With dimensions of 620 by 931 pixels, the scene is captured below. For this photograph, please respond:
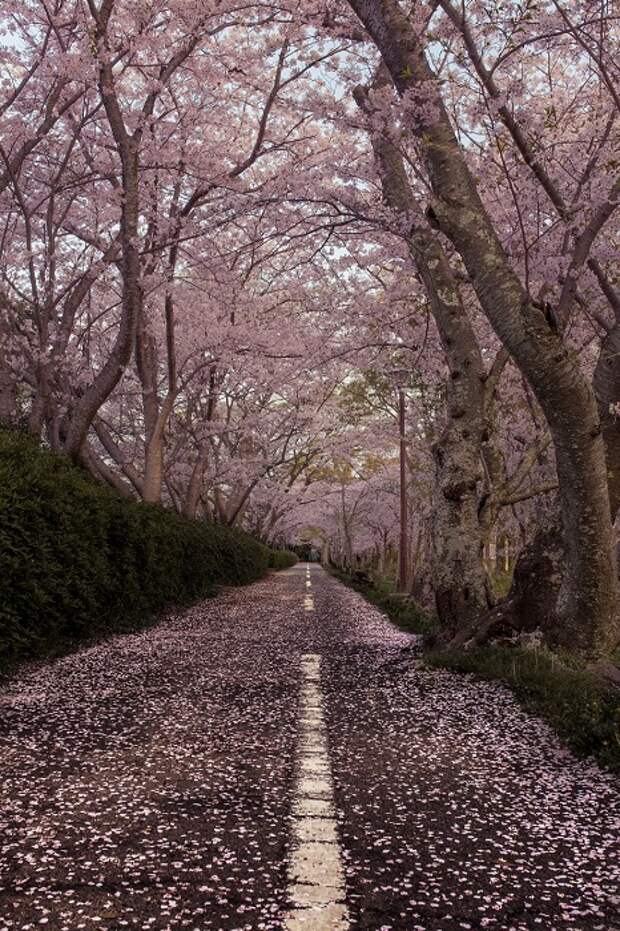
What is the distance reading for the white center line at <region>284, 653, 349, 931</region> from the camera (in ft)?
6.94

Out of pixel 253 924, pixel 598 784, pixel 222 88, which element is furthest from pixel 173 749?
pixel 222 88

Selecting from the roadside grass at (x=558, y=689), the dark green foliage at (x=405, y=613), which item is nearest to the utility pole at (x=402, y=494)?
the dark green foliage at (x=405, y=613)

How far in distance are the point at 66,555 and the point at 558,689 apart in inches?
Result: 212

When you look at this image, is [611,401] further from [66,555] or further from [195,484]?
[195,484]

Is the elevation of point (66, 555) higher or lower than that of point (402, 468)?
lower

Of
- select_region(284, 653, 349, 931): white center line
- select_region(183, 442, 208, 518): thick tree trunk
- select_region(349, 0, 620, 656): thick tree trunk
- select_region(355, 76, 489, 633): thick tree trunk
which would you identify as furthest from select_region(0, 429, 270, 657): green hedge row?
select_region(183, 442, 208, 518): thick tree trunk

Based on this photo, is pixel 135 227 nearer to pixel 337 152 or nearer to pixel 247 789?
pixel 337 152

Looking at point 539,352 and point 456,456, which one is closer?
point 539,352

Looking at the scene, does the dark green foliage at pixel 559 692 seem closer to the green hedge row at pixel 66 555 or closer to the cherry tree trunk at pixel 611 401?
the cherry tree trunk at pixel 611 401

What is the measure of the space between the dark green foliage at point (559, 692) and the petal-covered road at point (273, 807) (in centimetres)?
15

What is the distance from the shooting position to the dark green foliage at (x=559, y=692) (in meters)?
4.12

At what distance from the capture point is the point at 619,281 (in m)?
9.80

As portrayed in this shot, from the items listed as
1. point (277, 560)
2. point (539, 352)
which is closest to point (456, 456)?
point (539, 352)

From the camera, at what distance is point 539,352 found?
19.0ft
